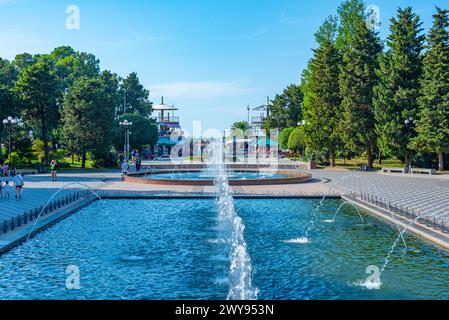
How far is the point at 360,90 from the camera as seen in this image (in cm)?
4638

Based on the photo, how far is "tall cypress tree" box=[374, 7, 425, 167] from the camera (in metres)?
43.0

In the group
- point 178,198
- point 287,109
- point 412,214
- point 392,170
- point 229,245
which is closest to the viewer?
point 229,245

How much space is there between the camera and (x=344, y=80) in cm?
4756

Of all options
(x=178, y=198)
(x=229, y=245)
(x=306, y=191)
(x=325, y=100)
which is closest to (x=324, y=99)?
(x=325, y=100)

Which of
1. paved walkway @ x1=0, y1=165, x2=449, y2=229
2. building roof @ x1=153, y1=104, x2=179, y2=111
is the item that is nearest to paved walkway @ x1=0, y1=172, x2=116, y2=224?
paved walkway @ x1=0, y1=165, x2=449, y2=229

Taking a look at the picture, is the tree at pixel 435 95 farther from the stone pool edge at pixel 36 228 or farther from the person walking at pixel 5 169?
the person walking at pixel 5 169

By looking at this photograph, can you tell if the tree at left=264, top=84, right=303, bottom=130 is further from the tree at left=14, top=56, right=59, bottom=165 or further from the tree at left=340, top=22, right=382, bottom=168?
the tree at left=14, top=56, right=59, bottom=165

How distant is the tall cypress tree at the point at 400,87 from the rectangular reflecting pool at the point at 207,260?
26.5m

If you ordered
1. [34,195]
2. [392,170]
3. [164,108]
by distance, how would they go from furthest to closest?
1. [164,108]
2. [392,170]
3. [34,195]

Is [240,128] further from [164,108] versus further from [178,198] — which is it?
[178,198]

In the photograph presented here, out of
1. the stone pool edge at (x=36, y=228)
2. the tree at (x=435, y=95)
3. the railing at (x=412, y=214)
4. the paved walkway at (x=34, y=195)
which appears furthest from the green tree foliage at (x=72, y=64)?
the railing at (x=412, y=214)

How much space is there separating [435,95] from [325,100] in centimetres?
1236

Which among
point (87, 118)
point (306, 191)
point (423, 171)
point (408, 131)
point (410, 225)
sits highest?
point (87, 118)
